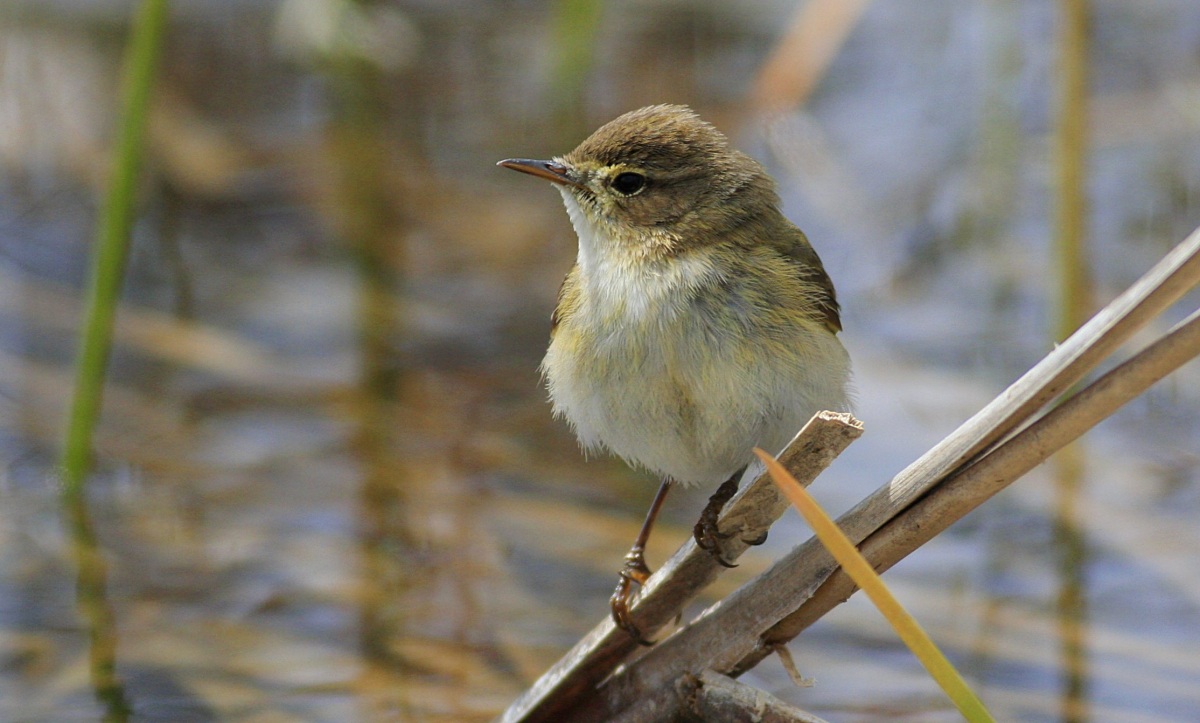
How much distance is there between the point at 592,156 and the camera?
12.6ft

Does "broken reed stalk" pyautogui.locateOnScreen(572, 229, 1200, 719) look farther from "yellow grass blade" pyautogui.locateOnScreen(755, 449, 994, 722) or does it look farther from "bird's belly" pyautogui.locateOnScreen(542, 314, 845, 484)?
"bird's belly" pyautogui.locateOnScreen(542, 314, 845, 484)

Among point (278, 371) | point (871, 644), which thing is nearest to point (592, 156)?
point (871, 644)

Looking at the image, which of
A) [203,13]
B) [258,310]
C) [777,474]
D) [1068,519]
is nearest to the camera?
[777,474]

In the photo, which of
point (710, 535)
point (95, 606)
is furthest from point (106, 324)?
point (710, 535)

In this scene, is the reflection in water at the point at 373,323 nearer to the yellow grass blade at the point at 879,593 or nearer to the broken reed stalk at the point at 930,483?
the broken reed stalk at the point at 930,483

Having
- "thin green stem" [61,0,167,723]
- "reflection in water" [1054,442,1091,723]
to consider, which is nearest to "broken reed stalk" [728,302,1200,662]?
"reflection in water" [1054,442,1091,723]

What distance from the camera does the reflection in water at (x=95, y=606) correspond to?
14.2ft

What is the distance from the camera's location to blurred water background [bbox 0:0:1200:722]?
463cm

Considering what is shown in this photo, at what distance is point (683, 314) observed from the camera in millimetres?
3438

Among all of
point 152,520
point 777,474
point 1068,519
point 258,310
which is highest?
point 258,310

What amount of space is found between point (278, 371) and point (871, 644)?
118 inches

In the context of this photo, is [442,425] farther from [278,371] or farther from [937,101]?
[937,101]

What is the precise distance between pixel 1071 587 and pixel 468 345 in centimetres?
293

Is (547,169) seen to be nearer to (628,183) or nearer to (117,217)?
(628,183)
